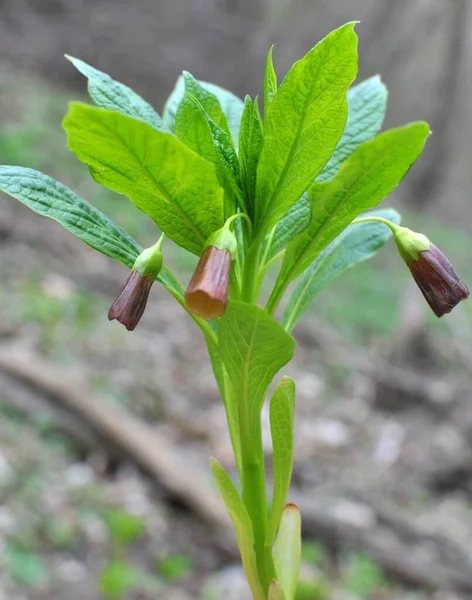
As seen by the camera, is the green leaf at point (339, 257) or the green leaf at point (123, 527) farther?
the green leaf at point (123, 527)

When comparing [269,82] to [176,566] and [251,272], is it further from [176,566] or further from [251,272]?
[176,566]

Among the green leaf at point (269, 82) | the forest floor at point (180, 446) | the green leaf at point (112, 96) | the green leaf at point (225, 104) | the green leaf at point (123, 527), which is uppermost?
the green leaf at point (225, 104)

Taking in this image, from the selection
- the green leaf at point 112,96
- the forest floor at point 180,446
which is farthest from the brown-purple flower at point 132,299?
the forest floor at point 180,446

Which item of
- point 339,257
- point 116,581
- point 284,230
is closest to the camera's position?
point 284,230

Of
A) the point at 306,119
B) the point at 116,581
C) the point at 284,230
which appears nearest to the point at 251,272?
the point at 284,230

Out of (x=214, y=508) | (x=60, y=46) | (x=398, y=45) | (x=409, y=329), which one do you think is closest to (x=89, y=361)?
(x=214, y=508)

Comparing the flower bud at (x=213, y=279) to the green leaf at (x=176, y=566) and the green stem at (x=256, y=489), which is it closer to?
the green stem at (x=256, y=489)
